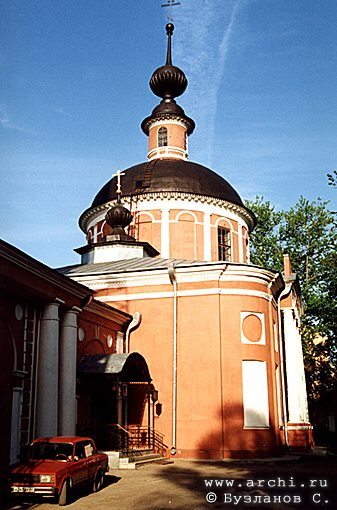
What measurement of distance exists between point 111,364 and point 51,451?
19.8 ft

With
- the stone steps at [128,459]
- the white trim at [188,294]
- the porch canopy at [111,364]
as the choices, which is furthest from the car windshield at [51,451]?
the white trim at [188,294]

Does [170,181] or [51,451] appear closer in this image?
[51,451]

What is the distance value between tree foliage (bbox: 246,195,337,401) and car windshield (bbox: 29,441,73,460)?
2228 centimetres

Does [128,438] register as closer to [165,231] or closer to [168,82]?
[165,231]

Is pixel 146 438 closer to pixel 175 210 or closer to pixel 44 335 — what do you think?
pixel 44 335

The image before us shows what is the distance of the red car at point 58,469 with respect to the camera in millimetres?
9477

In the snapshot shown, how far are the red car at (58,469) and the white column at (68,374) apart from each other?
11.6 ft

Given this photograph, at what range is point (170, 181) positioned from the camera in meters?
26.0

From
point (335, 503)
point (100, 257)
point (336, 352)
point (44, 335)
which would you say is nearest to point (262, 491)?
point (335, 503)

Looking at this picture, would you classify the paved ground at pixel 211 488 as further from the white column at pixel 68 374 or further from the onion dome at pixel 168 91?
the onion dome at pixel 168 91

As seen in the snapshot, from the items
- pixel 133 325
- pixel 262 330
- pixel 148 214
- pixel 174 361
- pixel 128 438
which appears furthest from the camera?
pixel 148 214

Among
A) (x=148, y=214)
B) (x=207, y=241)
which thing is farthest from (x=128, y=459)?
(x=148, y=214)

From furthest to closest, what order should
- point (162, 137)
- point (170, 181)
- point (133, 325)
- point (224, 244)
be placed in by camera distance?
point (162, 137) → point (224, 244) → point (170, 181) → point (133, 325)

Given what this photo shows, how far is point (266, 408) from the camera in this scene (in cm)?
1834
